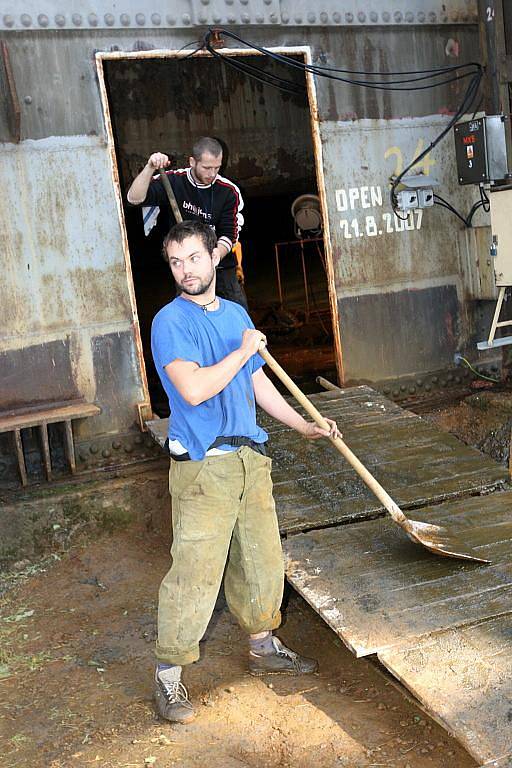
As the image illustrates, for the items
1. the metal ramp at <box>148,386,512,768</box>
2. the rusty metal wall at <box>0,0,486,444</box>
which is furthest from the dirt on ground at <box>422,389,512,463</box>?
the metal ramp at <box>148,386,512,768</box>

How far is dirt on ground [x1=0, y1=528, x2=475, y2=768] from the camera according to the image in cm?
350

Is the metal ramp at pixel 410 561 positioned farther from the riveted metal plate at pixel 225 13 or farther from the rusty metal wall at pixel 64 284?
the riveted metal plate at pixel 225 13

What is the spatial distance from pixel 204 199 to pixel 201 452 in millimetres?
2937

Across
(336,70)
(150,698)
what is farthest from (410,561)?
(336,70)

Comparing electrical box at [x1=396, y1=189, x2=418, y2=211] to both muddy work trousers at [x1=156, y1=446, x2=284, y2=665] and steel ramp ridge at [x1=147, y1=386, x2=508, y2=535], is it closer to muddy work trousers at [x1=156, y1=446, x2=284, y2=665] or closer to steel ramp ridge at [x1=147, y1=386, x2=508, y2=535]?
steel ramp ridge at [x1=147, y1=386, x2=508, y2=535]

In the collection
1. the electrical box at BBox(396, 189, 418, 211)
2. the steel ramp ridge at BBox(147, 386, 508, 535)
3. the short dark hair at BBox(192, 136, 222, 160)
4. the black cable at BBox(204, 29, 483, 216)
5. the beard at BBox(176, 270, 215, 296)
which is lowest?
the steel ramp ridge at BBox(147, 386, 508, 535)

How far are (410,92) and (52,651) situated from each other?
5.41 m

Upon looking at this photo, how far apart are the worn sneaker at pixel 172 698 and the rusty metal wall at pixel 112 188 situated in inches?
114

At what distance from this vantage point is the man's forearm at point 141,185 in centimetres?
542

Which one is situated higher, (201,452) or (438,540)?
(201,452)

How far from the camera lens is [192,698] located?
13.0 feet

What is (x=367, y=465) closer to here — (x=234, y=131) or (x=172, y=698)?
(x=172, y=698)

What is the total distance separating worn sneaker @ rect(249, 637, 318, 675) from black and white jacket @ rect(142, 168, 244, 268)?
316 centimetres

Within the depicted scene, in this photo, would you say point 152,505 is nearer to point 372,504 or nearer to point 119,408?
point 119,408
